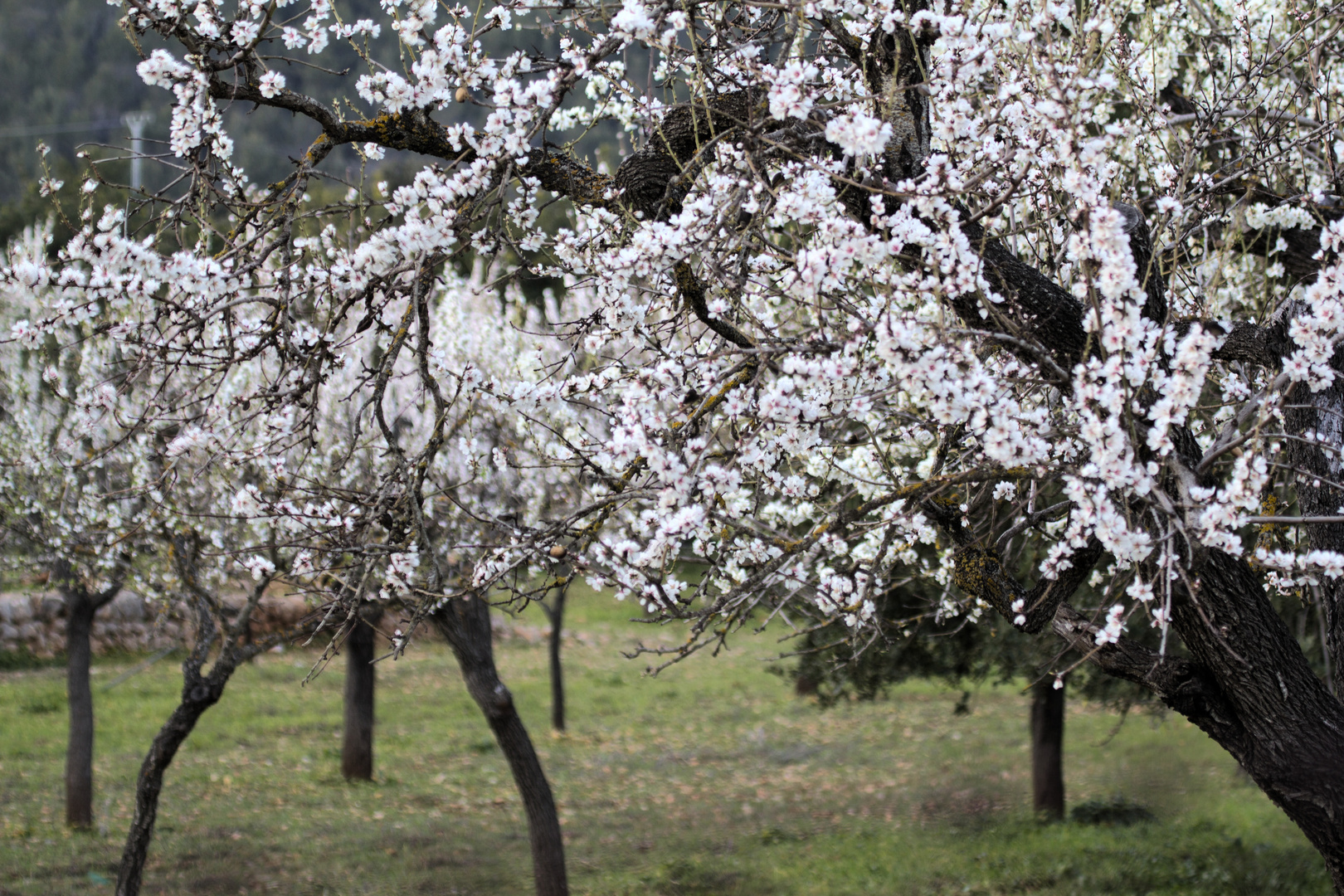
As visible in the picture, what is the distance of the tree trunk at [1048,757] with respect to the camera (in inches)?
478

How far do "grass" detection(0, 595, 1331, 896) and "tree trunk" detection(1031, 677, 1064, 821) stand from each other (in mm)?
417

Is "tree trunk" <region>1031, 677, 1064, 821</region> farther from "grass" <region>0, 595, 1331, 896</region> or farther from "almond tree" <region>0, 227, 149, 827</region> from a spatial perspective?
"almond tree" <region>0, 227, 149, 827</region>

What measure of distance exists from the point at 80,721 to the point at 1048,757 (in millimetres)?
10987

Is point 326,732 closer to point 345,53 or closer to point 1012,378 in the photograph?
point 1012,378

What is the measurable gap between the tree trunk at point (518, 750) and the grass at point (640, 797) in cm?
118

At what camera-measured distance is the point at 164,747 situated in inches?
307

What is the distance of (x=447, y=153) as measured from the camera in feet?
13.2

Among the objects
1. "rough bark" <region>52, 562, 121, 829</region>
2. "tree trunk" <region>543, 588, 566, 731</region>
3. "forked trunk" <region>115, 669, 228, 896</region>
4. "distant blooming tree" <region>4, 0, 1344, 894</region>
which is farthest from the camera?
"tree trunk" <region>543, 588, 566, 731</region>

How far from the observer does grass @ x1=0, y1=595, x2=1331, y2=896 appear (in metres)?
10.2

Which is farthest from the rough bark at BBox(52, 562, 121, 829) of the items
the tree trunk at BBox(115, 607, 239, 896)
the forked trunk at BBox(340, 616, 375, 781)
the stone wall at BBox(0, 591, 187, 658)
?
the stone wall at BBox(0, 591, 187, 658)

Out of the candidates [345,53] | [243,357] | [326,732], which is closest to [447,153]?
[243,357]

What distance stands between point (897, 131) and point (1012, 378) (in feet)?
3.52

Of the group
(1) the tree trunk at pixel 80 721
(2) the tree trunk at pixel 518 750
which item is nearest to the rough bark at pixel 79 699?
(1) the tree trunk at pixel 80 721

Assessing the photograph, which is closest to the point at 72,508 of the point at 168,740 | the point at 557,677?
the point at 168,740
